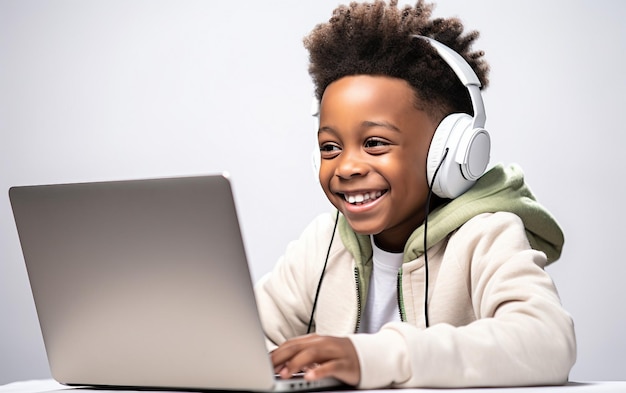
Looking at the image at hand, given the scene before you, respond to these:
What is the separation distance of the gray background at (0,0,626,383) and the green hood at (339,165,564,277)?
3.56 feet

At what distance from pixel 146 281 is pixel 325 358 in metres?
0.20

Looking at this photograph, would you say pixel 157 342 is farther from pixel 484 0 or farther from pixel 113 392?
pixel 484 0

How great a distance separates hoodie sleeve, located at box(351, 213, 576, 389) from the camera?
1.07 m

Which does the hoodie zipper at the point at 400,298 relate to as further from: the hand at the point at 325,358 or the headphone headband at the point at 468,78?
the hand at the point at 325,358

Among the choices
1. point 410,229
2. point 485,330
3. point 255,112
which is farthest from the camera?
point 255,112

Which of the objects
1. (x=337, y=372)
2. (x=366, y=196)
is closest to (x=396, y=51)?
(x=366, y=196)

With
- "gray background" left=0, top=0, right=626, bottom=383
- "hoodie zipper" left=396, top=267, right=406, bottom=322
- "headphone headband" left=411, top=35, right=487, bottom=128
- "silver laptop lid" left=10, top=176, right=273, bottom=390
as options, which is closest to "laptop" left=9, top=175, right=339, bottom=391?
"silver laptop lid" left=10, top=176, right=273, bottom=390

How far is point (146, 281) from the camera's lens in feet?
3.35

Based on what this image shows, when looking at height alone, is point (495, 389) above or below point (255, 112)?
below

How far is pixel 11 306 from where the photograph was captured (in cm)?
293

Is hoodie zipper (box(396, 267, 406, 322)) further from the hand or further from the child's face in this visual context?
the hand

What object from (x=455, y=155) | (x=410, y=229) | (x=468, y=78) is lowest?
(x=410, y=229)

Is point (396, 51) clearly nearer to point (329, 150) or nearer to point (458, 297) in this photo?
point (329, 150)

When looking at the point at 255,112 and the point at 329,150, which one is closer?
the point at 329,150
